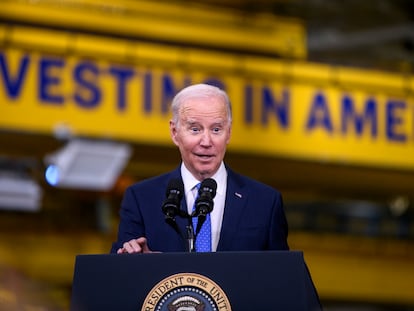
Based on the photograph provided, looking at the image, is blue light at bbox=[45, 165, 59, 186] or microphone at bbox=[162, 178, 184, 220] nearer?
microphone at bbox=[162, 178, 184, 220]

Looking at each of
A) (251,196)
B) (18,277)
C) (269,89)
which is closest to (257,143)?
(269,89)

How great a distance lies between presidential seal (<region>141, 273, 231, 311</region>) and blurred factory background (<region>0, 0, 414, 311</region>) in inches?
217

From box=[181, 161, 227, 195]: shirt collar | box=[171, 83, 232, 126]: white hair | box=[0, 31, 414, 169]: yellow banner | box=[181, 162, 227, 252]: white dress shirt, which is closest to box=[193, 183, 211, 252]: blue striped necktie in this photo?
box=[181, 162, 227, 252]: white dress shirt

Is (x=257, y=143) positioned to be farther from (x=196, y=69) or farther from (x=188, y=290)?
(x=188, y=290)

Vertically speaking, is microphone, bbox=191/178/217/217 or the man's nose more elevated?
the man's nose

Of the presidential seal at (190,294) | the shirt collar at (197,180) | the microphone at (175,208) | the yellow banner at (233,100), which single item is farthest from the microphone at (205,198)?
the yellow banner at (233,100)

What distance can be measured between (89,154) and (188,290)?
6661 mm

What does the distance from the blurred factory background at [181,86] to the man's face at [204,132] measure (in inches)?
203

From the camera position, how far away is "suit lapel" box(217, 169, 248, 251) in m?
3.07

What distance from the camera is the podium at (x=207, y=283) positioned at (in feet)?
8.73

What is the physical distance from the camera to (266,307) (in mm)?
2680

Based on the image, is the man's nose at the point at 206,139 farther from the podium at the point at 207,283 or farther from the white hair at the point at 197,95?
the podium at the point at 207,283

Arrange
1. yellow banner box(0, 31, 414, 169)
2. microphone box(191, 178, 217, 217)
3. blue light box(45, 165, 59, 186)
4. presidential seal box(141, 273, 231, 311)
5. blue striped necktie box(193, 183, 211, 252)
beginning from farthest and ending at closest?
blue light box(45, 165, 59, 186)
yellow banner box(0, 31, 414, 169)
blue striped necktie box(193, 183, 211, 252)
microphone box(191, 178, 217, 217)
presidential seal box(141, 273, 231, 311)

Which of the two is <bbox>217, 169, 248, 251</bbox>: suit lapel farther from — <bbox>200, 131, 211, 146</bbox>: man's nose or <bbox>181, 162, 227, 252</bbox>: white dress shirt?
<bbox>200, 131, 211, 146</bbox>: man's nose
